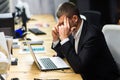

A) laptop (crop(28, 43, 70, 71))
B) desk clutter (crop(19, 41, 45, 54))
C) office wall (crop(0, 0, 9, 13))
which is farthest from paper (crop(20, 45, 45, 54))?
office wall (crop(0, 0, 9, 13))

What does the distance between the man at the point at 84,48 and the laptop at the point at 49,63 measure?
0.08 metres

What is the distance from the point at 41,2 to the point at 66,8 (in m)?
3.27

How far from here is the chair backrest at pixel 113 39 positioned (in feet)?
8.40

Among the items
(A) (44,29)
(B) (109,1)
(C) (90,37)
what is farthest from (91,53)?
(B) (109,1)

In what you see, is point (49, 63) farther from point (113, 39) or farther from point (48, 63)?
point (113, 39)

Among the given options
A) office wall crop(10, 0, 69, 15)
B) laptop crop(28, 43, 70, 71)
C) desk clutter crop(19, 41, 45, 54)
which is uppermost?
Answer: office wall crop(10, 0, 69, 15)

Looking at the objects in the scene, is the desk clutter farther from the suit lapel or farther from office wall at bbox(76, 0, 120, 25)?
office wall at bbox(76, 0, 120, 25)

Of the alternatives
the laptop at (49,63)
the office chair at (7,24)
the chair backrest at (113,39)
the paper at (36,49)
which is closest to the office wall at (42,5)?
the office chair at (7,24)

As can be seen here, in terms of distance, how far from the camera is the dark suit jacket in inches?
86.8

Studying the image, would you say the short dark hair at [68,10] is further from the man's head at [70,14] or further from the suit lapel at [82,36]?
the suit lapel at [82,36]

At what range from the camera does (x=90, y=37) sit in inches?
90.0

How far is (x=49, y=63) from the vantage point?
7.65ft

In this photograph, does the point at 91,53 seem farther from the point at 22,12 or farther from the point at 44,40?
the point at 22,12

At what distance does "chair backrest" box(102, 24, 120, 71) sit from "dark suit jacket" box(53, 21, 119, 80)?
6.5 inches
